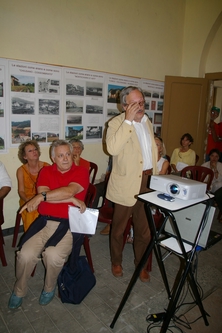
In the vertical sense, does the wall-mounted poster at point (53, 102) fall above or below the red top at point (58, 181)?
above

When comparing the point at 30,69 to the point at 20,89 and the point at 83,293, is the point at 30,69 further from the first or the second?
the point at 83,293

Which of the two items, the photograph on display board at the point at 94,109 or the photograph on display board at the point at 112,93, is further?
the photograph on display board at the point at 112,93

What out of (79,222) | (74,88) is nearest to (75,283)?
(79,222)

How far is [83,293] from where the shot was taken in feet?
6.19

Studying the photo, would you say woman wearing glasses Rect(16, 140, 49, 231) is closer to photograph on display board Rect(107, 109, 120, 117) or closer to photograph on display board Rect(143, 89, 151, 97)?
photograph on display board Rect(107, 109, 120, 117)

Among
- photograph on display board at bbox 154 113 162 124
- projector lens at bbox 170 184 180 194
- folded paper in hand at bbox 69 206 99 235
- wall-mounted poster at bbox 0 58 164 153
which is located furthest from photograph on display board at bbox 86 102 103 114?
projector lens at bbox 170 184 180 194

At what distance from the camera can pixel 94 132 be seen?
346 centimetres

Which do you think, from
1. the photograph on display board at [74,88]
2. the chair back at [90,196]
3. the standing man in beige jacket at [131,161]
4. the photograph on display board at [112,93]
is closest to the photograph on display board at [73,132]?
the photograph on display board at [74,88]

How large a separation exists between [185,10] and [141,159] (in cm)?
364

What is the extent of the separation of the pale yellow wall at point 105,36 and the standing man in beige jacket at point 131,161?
1450 mm

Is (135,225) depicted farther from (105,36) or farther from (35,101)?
(105,36)

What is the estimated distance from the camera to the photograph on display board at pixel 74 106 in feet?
10.3

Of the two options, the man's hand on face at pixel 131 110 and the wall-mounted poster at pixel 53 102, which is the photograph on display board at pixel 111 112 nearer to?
the wall-mounted poster at pixel 53 102

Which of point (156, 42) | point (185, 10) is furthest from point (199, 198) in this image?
point (185, 10)
